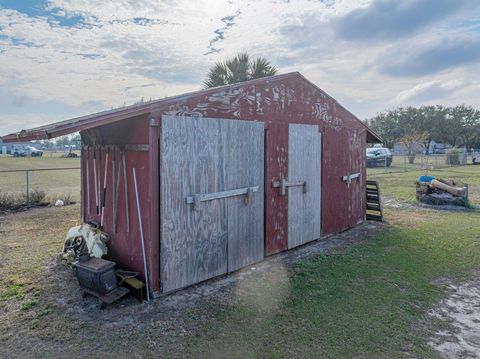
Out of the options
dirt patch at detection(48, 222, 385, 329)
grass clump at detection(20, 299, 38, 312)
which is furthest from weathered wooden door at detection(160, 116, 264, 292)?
grass clump at detection(20, 299, 38, 312)

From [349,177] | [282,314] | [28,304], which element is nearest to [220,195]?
[282,314]

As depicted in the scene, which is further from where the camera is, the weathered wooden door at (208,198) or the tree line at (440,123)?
the tree line at (440,123)

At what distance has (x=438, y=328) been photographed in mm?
3275

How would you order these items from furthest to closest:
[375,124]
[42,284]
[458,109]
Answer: [375,124] → [458,109] → [42,284]

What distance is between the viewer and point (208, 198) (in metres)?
4.34

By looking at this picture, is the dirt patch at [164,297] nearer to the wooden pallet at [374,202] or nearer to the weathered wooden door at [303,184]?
the weathered wooden door at [303,184]

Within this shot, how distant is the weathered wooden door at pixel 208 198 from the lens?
13.0ft

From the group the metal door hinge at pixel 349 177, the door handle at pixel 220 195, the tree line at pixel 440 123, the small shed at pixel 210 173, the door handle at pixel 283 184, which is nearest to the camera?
the small shed at pixel 210 173

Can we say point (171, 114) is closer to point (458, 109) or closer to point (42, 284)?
point (42, 284)

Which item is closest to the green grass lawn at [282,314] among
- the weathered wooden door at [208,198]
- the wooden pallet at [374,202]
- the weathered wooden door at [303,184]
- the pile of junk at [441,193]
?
the weathered wooden door at [208,198]

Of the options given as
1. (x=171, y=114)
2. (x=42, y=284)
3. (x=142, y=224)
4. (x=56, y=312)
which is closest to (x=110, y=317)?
(x=56, y=312)

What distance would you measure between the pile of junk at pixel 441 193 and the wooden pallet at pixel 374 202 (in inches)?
105

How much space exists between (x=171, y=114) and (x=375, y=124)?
150 feet

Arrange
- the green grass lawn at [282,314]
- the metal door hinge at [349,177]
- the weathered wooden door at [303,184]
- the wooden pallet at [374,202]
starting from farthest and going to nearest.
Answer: the wooden pallet at [374,202] → the metal door hinge at [349,177] → the weathered wooden door at [303,184] → the green grass lawn at [282,314]
